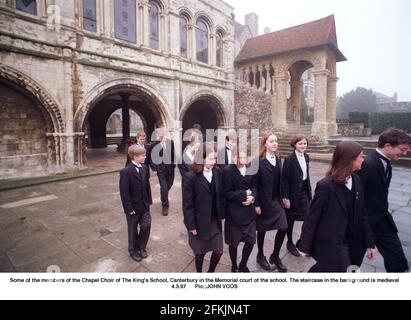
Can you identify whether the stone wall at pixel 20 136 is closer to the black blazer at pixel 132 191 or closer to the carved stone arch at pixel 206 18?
the black blazer at pixel 132 191

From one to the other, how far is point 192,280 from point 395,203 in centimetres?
567

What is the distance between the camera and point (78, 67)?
27.7 feet

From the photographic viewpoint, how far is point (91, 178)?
805 centimetres

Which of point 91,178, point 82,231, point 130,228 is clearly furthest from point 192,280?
point 91,178

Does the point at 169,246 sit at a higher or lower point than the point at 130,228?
lower

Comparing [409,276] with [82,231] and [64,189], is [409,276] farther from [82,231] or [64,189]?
[64,189]

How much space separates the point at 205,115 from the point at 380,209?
14449mm

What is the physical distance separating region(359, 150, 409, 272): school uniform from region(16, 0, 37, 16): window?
1045cm

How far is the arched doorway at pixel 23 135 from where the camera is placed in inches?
298

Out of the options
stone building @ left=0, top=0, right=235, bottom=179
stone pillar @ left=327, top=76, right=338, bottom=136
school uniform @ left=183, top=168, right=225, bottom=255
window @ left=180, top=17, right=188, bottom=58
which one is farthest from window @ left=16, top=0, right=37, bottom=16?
stone pillar @ left=327, top=76, right=338, bottom=136

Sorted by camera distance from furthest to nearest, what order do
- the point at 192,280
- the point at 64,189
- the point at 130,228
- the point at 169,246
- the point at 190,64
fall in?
the point at 190,64
the point at 64,189
the point at 169,246
the point at 130,228
the point at 192,280

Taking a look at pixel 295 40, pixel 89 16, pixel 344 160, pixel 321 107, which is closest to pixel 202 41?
pixel 89 16

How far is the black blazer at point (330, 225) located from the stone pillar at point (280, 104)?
49.0 feet

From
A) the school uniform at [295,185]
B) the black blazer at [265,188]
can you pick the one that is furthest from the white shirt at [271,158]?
the school uniform at [295,185]
